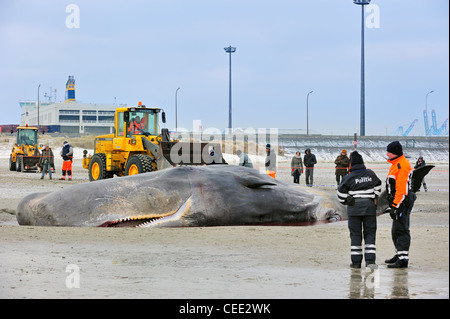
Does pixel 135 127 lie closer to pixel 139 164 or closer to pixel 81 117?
pixel 139 164

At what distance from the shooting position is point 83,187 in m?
12.8

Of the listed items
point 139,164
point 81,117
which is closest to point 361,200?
point 139,164

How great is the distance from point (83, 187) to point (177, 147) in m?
10.4

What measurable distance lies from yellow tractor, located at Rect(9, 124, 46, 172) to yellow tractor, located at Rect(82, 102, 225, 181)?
415 inches

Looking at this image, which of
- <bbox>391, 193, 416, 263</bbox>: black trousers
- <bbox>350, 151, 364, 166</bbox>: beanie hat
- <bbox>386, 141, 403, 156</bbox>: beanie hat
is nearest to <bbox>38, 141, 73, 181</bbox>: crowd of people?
<bbox>350, 151, 364, 166</bbox>: beanie hat

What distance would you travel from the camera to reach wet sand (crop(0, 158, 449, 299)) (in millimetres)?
6938

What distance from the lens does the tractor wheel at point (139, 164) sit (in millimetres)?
23219

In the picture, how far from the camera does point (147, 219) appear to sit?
12312 mm

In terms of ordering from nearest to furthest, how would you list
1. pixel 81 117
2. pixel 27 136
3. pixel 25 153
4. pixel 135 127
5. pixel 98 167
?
pixel 135 127 → pixel 98 167 → pixel 25 153 → pixel 27 136 → pixel 81 117

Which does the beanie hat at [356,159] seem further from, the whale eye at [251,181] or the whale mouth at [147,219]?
the whale mouth at [147,219]

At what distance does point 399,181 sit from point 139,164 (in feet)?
52.0
